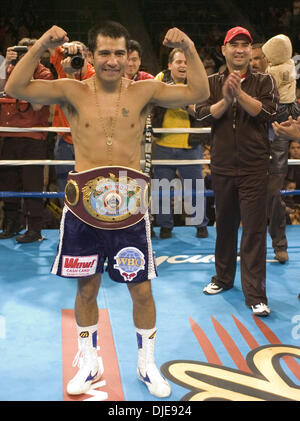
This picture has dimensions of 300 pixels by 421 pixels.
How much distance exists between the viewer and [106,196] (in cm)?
219

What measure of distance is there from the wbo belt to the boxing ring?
704 mm

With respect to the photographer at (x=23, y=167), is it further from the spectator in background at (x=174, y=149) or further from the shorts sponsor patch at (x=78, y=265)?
the shorts sponsor patch at (x=78, y=265)

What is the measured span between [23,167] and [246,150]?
2094mm

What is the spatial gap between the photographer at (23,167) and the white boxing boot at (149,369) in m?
2.31

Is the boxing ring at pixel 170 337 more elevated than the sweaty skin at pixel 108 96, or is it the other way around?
the sweaty skin at pixel 108 96

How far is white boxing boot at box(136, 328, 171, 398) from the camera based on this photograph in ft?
7.19

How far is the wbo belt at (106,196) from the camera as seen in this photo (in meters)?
2.17

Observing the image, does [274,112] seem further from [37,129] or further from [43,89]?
[37,129]

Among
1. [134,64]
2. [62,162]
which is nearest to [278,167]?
[134,64]

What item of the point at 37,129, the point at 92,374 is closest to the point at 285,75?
the point at 37,129

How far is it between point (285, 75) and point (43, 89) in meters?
2.33

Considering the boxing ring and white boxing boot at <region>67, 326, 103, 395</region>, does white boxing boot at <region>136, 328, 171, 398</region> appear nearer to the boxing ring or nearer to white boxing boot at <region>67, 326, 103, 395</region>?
the boxing ring

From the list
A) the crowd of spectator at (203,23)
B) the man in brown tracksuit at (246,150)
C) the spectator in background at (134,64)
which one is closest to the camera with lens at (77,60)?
the man in brown tracksuit at (246,150)

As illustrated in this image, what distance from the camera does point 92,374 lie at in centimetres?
228
